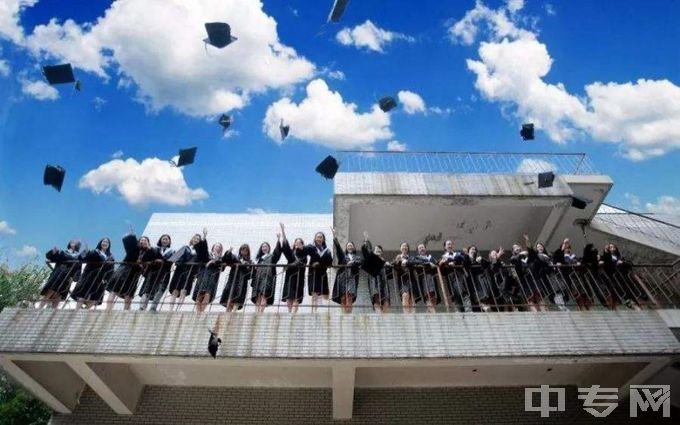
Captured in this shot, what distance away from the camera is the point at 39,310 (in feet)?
17.7

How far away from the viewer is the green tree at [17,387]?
1152 cm

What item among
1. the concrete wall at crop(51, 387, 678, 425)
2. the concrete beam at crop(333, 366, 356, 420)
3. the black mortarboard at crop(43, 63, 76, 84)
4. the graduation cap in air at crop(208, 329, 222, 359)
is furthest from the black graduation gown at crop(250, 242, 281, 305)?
the black mortarboard at crop(43, 63, 76, 84)

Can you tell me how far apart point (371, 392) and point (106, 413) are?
4.00 meters

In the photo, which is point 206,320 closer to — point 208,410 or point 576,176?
point 208,410

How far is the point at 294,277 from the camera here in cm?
626

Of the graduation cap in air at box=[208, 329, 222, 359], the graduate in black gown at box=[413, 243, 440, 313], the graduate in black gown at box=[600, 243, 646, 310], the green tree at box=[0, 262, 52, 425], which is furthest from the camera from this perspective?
the green tree at box=[0, 262, 52, 425]

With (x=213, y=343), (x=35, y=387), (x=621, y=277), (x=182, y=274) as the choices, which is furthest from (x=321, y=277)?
(x=621, y=277)

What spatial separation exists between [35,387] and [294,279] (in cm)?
369

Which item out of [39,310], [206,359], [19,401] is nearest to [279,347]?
[206,359]

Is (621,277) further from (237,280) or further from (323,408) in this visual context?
(237,280)

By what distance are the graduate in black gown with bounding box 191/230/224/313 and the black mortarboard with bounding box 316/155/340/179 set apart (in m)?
2.67

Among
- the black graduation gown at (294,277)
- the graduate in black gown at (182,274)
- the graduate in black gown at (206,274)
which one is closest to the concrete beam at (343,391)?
the black graduation gown at (294,277)

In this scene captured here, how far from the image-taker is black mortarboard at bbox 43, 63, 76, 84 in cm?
726

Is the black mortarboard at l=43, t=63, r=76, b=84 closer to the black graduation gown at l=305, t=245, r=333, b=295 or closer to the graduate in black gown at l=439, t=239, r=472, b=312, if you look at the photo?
the black graduation gown at l=305, t=245, r=333, b=295
